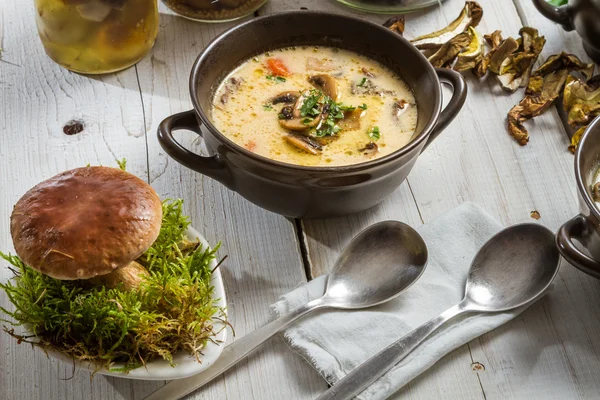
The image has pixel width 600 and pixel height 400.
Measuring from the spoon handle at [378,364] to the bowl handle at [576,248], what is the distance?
A: 0.27m

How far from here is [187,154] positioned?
1.64 metres

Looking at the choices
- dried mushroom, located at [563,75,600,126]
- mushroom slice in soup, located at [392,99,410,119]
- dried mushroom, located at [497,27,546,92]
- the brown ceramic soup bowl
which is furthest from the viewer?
dried mushroom, located at [497,27,546,92]

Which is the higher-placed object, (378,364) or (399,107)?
(399,107)

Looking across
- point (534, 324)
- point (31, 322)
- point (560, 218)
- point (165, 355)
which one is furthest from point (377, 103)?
point (31, 322)

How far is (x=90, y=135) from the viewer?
1974mm

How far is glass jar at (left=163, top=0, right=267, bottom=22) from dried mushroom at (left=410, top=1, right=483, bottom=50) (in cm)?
50

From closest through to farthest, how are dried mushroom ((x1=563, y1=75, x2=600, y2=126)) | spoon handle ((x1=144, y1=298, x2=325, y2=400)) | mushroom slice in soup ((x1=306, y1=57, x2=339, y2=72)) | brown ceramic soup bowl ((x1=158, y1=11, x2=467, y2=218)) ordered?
spoon handle ((x1=144, y1=298, x2=325, y2=400)), brown ceramic soup bowl ((x1=158, y1=11, x2=467, y2=218)), mushroom slice in soup ((x1=306, y1=57, x2=339, y2=72)), dried mushroom ((x1=563, y1=75, x2=600, y2=126))

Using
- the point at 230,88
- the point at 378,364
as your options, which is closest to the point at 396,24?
the point at 230,88

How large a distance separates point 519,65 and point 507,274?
79cm

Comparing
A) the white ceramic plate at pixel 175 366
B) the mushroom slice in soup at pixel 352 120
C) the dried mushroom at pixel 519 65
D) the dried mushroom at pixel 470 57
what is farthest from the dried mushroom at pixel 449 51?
the white ceramic plate at pixel 175 366

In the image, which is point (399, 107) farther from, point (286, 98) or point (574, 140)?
point (574, 140)

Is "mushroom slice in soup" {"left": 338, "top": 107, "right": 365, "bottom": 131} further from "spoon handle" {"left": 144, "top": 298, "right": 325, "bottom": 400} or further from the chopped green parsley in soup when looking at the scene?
"spoon handle" {"left": 144, "top": 298, "right": 325, "bottom": 400}

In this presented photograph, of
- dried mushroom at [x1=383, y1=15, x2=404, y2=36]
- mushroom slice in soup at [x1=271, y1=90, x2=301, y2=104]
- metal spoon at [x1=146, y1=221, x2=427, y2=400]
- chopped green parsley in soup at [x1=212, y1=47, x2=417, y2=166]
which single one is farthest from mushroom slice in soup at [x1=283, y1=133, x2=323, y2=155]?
dried mushroom at [x1=383, y1=15, x2=404, y2=36]

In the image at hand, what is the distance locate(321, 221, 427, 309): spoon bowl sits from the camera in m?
1.59
